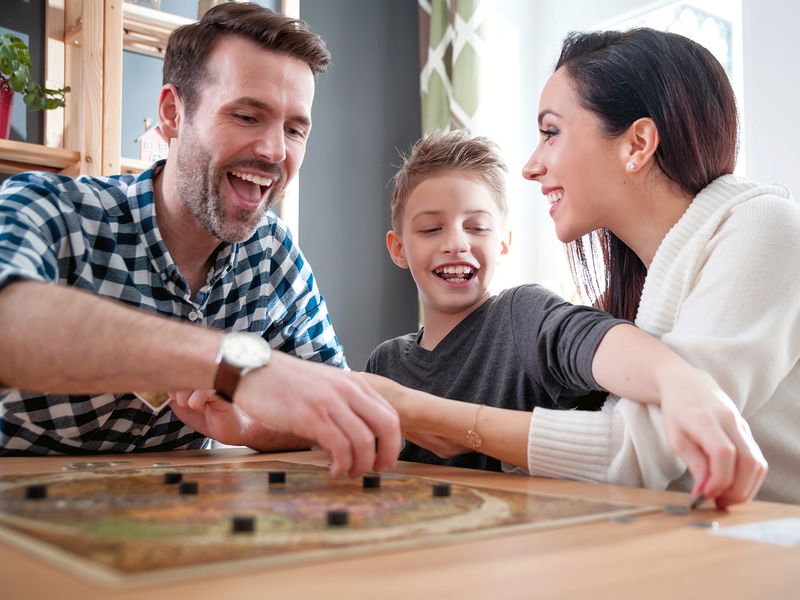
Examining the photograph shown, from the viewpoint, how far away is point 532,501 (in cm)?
83

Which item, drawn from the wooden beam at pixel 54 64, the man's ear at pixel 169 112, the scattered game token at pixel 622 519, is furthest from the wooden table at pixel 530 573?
the wooden beam at pixel 54 64

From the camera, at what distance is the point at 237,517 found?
2.04 ft

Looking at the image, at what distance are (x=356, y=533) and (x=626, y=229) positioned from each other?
1031mm

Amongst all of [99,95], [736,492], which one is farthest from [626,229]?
[99,95]

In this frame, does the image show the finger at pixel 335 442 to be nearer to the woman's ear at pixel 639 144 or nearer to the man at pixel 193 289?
the man at pixel 193 289

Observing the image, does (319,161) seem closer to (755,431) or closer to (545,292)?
(545,292)

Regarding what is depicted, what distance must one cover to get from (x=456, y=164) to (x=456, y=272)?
0.25 meters

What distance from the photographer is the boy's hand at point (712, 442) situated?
0.81 m

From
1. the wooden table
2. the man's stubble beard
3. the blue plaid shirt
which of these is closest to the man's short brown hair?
the man's stubble beard

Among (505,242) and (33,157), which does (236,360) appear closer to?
(505,242)

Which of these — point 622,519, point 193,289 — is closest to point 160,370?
point 622,519

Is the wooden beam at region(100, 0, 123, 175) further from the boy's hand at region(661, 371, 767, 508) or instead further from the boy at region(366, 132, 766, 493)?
the boy's hand at region(661, 371, 767, 508)

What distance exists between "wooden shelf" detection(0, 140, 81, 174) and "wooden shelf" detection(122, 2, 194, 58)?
0.50 metres

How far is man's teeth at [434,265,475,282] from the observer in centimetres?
171
